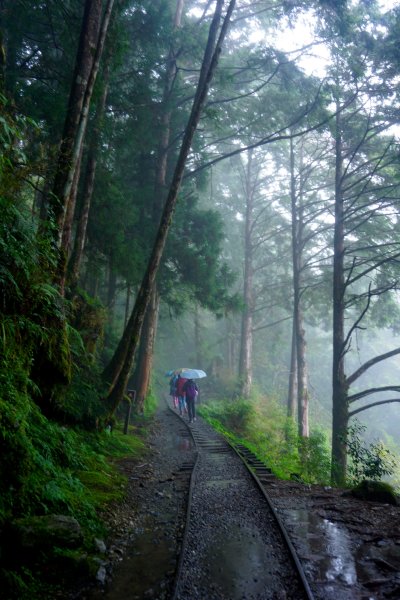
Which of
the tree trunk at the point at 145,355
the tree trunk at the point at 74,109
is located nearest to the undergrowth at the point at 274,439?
the tree trunk at the point at 145,355

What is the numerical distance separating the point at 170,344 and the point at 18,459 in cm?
3586

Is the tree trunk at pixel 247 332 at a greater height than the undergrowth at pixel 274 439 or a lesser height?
greater

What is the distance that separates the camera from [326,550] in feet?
16.7

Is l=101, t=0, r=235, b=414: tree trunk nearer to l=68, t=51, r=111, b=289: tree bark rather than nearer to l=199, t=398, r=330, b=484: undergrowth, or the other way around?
l=68, t=51, r=111, b=289: tree bark

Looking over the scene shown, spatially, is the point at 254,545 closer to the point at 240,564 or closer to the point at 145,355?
the point at 240,564

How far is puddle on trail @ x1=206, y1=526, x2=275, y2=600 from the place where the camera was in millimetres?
4141

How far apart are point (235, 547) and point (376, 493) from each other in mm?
3792

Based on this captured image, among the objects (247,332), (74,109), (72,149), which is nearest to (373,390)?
(72,149)

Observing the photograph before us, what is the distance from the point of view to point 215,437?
12.8 meters

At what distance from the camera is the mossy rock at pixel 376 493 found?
725 cm

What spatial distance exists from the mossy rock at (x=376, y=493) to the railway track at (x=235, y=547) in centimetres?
183

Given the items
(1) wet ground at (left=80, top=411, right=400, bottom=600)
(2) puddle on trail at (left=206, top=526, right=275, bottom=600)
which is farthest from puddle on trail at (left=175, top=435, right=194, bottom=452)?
(2) puddle on trail at (left=206, top=526, right=275, bottom=600)

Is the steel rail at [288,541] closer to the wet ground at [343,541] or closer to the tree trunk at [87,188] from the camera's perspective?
the wet ground at [343,541]

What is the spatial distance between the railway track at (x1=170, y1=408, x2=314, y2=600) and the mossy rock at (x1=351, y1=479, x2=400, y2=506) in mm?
1829
